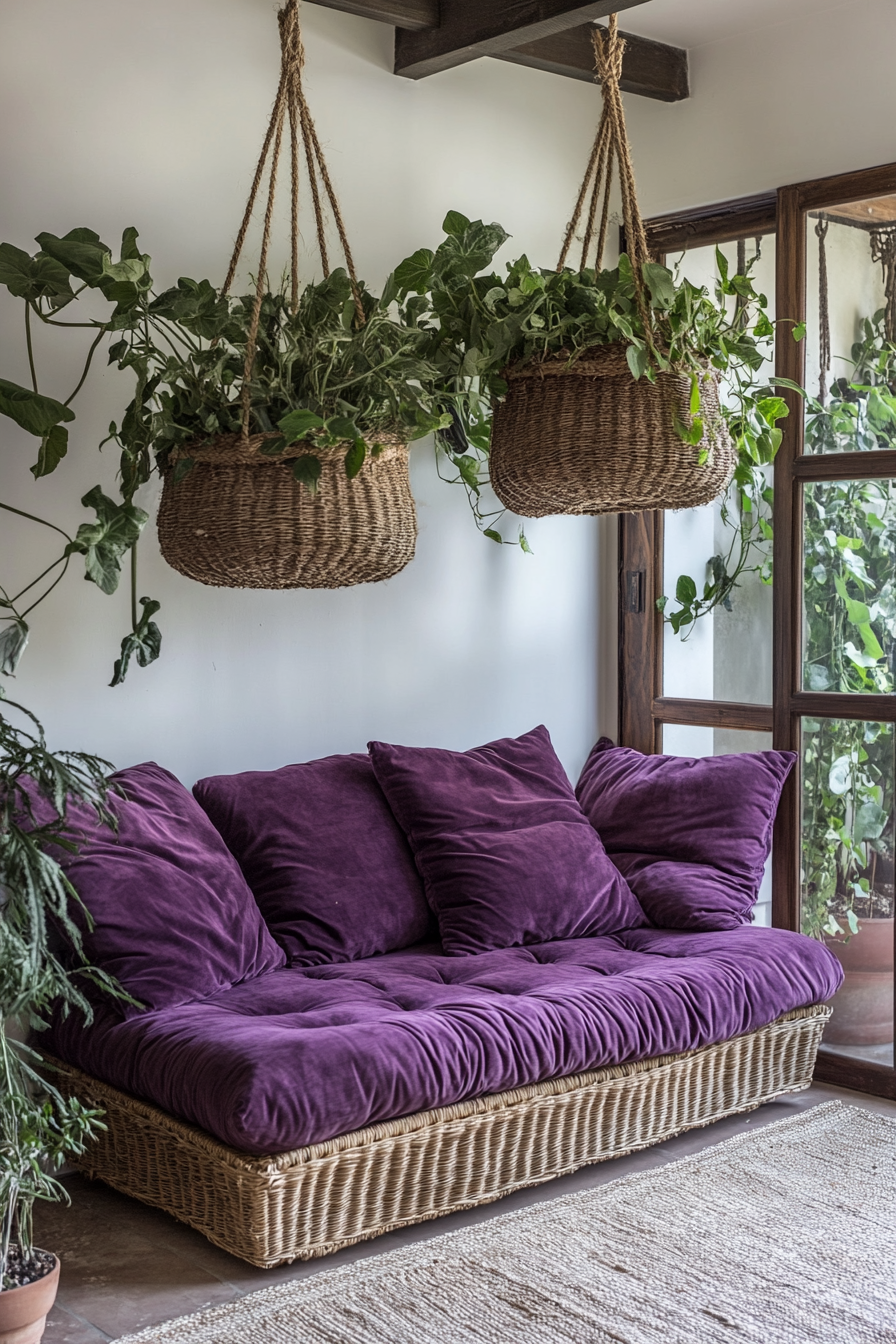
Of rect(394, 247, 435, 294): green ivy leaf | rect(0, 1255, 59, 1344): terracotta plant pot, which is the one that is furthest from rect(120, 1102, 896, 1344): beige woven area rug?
rect(394, 247, 435, 294): green ivy leaf

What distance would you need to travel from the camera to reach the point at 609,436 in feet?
9.15

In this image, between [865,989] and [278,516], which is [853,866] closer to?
[865,989]

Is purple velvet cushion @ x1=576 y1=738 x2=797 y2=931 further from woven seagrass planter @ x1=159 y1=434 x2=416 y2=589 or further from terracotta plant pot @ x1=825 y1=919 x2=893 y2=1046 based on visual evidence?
woven seagrass planter @ x1=159 y1=434 x2=416 y2=589

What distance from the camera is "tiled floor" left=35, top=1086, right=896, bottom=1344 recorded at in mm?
2389

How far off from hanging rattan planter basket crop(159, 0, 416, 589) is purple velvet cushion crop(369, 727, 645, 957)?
2.59ft

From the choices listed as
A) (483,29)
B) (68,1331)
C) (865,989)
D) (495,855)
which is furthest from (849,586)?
(68,1331)

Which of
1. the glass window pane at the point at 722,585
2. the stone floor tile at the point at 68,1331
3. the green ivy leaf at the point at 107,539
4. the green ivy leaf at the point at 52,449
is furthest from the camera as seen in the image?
the glass window pane at the point at 722,585

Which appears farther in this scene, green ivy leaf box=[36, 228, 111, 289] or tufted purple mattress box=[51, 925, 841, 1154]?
green ivy leaf box=[36, 228, 111, 289]

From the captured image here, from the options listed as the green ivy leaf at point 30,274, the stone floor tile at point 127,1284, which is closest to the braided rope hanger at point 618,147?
the green ivy leaf at point 30,274

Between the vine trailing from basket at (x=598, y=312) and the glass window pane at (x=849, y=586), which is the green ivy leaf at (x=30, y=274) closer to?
the vine trailing from basket at (x=598, y=312)

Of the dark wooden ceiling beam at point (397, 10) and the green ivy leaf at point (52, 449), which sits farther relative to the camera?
the dark wooden ceiling beam at point (397, 10)

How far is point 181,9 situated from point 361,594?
1.47 meters

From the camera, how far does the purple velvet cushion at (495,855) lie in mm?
3326

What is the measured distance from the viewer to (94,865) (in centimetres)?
282
